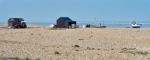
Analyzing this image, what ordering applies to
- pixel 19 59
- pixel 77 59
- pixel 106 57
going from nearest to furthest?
1. pixel 19 59
2. pixel 77 59
3. pixel 106 57

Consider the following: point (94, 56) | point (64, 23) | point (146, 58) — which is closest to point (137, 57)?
point (146, 58)

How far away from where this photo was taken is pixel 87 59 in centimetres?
1938

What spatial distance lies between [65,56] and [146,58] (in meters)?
3.83

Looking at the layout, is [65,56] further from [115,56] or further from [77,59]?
[115,56]

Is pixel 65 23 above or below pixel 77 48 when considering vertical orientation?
above

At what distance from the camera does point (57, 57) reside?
1964 cm

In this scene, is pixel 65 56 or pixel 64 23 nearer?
pixel 65 56

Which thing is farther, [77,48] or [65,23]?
[65,23]

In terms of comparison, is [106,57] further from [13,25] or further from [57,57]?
[13,25]

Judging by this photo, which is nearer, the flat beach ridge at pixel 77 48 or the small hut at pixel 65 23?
the flat beach ridge at pixel 77 48

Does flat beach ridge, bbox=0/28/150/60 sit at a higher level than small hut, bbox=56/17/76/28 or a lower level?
lower

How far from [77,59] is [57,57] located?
1.02 meters

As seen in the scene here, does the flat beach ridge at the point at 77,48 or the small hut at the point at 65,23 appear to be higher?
the small hut at the point at 65,23

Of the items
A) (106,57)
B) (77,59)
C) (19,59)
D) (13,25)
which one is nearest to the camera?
(19,59)
